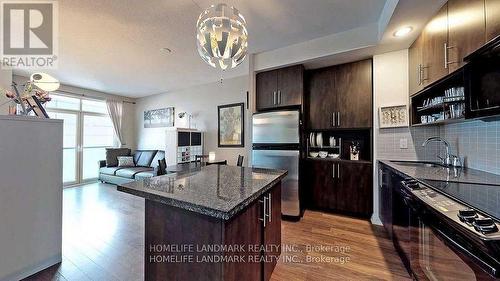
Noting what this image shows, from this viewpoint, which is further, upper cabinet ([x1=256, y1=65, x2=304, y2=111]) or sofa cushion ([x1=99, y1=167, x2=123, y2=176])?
sofa cushion ([x1=99, y1=167, x2=123, y2=176])

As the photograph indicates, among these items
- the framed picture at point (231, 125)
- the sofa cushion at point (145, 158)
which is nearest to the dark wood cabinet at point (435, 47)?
the framed picture at point (231, 125)

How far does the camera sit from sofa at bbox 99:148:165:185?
5.00 metres

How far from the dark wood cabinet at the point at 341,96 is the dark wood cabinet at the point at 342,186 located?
1.99ft

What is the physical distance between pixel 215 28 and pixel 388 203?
2.43m

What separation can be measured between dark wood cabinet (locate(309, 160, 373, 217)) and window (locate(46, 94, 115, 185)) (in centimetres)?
608

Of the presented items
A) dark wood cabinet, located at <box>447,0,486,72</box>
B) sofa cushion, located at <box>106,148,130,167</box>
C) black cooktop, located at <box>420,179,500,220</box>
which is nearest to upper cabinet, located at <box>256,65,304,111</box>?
dark wood cabinet, located at <box>447,0,486,72</box>

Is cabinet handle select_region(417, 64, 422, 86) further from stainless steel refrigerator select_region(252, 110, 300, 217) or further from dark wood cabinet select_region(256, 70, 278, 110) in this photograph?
dark wood cabinet select_region(256, 70, 278, 110)

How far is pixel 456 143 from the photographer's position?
6.93 feet

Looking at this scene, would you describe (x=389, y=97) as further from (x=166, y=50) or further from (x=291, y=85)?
(x=166, y=50)

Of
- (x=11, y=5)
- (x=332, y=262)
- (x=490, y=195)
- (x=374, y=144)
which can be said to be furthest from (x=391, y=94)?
(x=11, y=5)

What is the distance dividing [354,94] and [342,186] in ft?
4.58

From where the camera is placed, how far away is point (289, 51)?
304 centimetres

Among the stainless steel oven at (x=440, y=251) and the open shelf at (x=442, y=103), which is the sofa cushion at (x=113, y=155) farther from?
the open shelf at (x=442, y=103)

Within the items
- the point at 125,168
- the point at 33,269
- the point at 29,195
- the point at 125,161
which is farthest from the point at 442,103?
the point at 125,161
